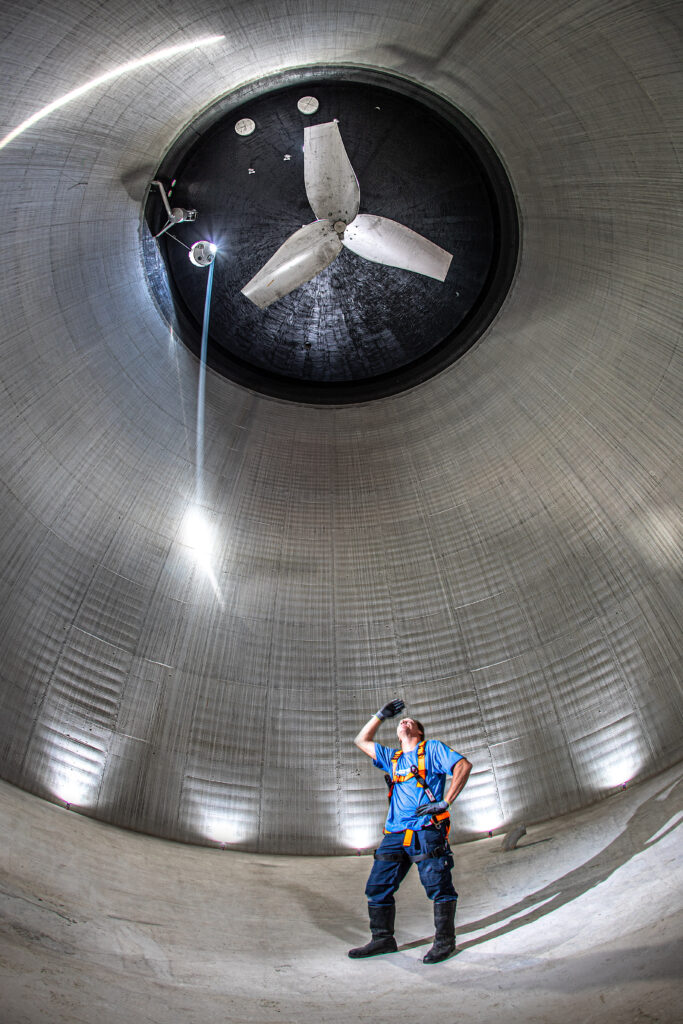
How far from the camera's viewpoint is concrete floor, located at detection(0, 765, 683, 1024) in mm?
3385

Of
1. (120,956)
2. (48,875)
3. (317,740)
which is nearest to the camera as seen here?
(120,956)

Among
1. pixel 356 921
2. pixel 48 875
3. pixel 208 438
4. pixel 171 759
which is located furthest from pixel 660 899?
pixel 208 438

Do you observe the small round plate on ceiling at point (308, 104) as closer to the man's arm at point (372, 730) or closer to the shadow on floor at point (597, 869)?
the man's arm at point (372, 730)

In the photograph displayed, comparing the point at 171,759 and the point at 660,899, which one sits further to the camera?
the point at 171,759

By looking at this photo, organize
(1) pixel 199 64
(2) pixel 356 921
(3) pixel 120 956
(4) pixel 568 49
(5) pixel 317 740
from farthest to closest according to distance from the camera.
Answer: (5) pixel 317 740 < (1) pixel 199 64 < (4) pixel 568 49 < (2) pixel 356 921 < (3) pixel 120 956

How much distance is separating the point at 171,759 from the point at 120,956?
133 inches

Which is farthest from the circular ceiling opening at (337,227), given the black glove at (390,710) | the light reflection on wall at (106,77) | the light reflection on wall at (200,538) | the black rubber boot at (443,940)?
the black rubber boot at (443,940)

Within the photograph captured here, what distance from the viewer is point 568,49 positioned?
6133mm

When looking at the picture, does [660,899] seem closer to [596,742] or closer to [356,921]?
[356,921]

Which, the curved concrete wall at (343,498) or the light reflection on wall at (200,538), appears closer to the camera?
the curved concrete wall at (343,498)

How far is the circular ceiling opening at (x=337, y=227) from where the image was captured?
7.26 m

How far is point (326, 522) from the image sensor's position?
851 cm

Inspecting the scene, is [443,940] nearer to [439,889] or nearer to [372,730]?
[439,889]

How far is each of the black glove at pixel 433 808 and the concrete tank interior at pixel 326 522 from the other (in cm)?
126
